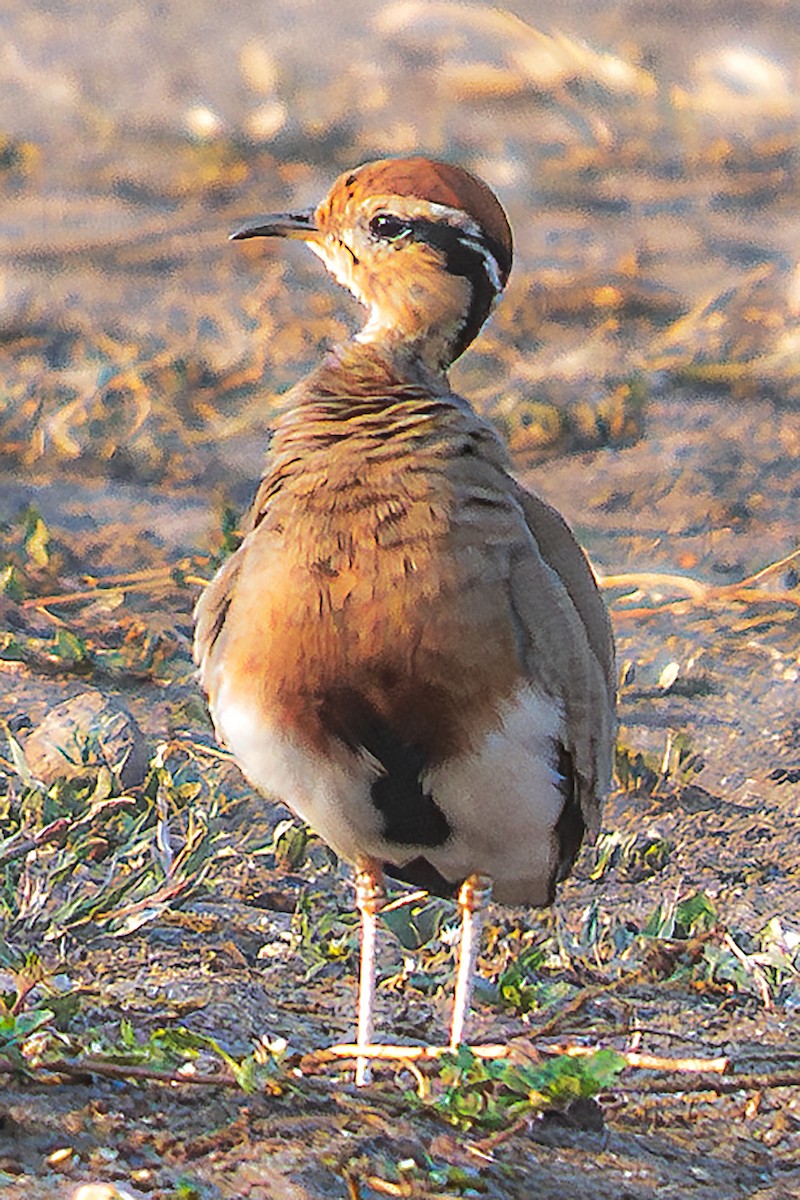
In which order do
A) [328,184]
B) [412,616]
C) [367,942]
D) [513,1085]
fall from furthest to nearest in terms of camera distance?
1. [328,184]
2. [367,942]
3. [412,616]
4. [513,1085]

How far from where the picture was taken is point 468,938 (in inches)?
142

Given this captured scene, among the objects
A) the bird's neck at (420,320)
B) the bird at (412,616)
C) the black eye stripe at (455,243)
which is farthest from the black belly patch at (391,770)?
the black eye stripe at (455,243)

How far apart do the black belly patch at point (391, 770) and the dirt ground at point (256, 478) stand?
409 mm

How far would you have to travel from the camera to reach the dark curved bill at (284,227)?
12.5ft

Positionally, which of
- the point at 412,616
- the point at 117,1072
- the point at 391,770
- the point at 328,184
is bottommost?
the point at 117,1072

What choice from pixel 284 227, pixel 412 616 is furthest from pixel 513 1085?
pixel 284 227

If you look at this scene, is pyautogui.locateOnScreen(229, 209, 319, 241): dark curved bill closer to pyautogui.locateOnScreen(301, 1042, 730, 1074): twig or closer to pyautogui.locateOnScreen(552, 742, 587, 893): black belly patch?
pyautogui.locateOnScreen(552, 742, 587, 893): black belly patch

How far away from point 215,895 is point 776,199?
527 centimetres

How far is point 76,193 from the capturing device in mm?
8328

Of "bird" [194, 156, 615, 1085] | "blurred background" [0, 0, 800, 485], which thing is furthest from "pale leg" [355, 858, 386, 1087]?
"blurred background" [0, 0, 800, 485]

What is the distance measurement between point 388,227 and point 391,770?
105 centimetres

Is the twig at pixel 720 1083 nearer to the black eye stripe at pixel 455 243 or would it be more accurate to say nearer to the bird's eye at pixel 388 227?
the black eye stripe at pixel 455 243

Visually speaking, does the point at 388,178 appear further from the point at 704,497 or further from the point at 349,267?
the point at 704,497

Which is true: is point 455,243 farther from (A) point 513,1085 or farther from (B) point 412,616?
(A) point 513,1085
